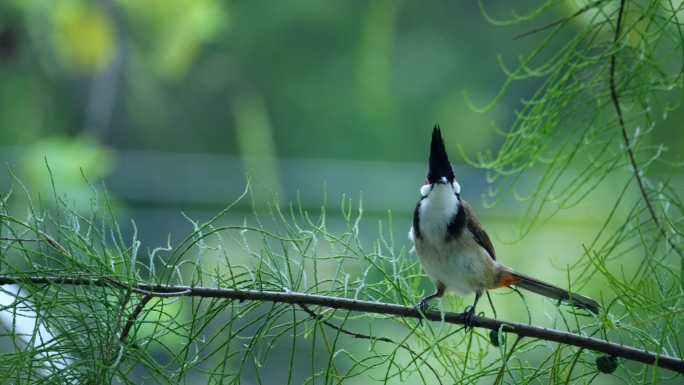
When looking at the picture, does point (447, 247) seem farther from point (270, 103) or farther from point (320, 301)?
point (270, 103)

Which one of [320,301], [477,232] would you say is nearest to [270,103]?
[477,232]

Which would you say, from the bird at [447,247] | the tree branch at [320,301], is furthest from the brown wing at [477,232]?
the tree branch at [320,301]

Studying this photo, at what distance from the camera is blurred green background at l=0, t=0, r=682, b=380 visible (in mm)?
2879

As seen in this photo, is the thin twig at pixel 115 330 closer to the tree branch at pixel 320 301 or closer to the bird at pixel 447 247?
the tree branch at pixel 320 301

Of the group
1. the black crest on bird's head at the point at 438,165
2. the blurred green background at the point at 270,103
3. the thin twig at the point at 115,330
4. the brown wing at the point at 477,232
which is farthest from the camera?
the blurred green background at the point at 270,103

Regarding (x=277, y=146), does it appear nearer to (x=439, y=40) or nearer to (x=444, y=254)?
(x=439, y=40)

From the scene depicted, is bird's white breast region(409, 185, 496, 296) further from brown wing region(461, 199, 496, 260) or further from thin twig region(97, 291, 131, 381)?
thin twig region(97, 291, 131, 381)

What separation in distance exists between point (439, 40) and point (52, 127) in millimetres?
1907

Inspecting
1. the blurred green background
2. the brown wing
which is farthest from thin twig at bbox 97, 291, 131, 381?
the blurred green background

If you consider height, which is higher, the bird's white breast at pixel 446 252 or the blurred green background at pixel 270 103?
the blurred green background at pixel 270 103

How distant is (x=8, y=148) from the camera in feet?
9.91

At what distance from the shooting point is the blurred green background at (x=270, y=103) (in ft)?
9.45

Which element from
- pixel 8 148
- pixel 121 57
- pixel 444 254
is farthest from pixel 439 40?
pixel 444 254

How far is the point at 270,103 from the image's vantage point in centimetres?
347
